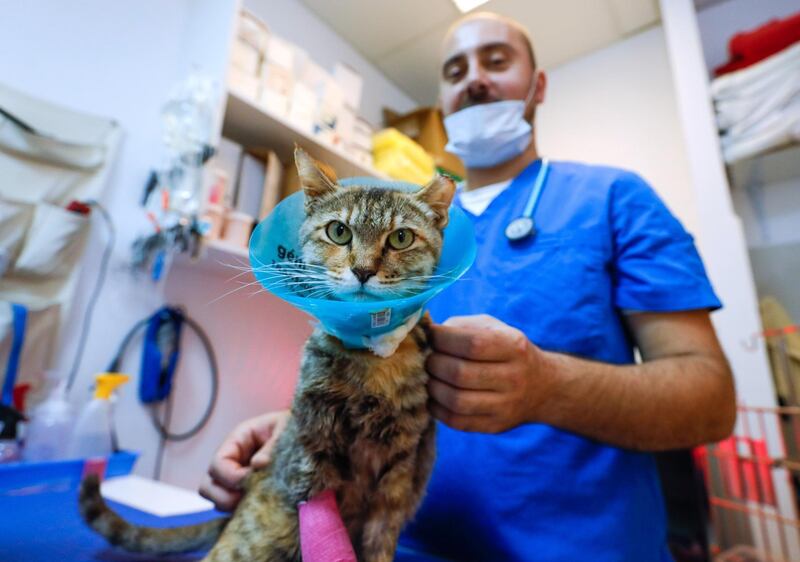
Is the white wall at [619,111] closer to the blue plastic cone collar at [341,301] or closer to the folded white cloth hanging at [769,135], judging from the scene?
the folded white cloth hanging at [769,135]

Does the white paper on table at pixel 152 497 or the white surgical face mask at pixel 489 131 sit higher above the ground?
the white surgical face mask at pixel 489 131

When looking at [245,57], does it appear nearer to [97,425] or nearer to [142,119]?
[142,119]

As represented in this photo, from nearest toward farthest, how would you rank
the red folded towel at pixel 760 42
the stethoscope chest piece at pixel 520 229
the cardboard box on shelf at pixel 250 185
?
the stethoscope chest piece at pixel 520 229
the red folded towel at pixel 760 42
the cardboard box on shelf at pixel 250 185

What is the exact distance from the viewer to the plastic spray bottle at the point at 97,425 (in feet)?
3.25

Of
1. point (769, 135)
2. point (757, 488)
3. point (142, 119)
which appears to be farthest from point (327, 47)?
point (757, 488)

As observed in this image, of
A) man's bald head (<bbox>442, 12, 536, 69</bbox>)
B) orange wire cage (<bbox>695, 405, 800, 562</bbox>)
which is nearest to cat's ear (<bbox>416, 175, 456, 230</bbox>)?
man's bald head (<bbox>442, 12, 536, 69</bbox>)

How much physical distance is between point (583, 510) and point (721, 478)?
43.7 inches

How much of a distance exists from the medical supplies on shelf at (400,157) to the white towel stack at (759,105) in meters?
1.05

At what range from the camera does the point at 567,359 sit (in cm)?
61

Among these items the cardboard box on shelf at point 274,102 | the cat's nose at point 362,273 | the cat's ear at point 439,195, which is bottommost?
the cat's nose at point 362,273

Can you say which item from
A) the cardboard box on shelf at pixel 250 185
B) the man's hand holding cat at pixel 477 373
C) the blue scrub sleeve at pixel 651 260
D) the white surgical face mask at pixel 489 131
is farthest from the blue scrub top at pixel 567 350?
the cardboard box on shelf at pixel 250 185

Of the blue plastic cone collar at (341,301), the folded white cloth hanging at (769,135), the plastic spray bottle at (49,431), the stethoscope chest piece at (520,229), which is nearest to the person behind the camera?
the blue plastic cone collar at (341,301)

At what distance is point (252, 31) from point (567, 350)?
1.34 meters

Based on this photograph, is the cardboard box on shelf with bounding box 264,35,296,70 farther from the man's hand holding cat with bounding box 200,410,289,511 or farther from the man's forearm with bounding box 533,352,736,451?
the man's forearm with bounding box 533,352,736,451
